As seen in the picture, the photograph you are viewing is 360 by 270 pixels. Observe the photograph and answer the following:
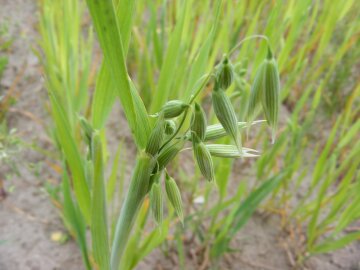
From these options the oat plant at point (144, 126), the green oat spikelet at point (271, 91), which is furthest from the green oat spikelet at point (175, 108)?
the green oat spikelet at point (271, 91)

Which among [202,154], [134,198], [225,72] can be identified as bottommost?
[134,198]

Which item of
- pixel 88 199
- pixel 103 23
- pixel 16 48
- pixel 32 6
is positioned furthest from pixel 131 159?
pixel 32 6

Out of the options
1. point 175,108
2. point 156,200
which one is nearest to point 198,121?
point 175,108

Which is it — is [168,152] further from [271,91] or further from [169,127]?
[271,91]

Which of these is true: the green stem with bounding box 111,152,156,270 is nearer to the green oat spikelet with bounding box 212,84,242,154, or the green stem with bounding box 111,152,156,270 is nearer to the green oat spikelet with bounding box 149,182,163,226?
the green oat spikelet with bounding box 149,182,163,226

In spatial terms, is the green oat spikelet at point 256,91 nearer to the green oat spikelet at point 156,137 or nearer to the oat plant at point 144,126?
the oat plant at point 144,126

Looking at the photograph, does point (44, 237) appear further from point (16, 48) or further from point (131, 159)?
point (16, 48)
